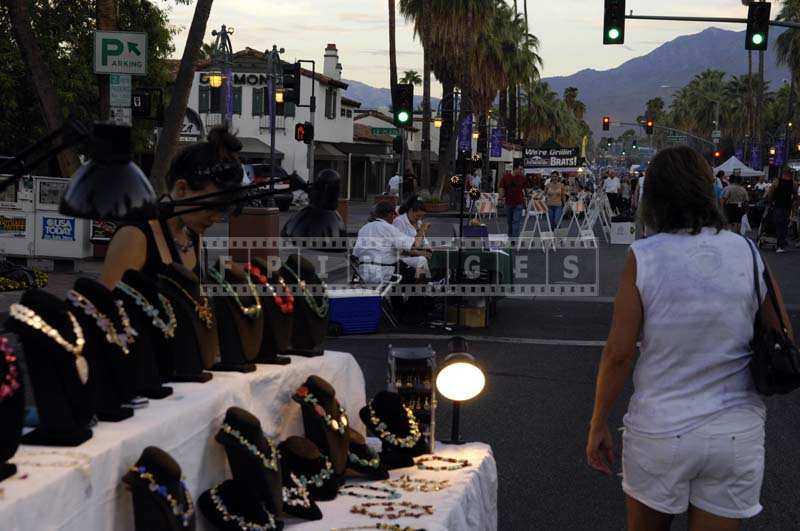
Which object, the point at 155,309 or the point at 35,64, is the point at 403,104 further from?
the point at 155,309

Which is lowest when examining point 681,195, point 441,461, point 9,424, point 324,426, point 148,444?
point 441,461

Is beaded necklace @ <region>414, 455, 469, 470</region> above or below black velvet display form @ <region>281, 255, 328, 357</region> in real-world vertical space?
below

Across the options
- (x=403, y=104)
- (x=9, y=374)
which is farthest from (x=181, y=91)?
(x=9, y=374)

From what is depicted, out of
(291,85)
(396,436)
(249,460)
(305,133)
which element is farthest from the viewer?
(305,133)

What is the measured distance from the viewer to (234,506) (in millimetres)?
3641

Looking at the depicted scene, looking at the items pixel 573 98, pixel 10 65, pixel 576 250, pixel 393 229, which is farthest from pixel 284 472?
pixel 573 98

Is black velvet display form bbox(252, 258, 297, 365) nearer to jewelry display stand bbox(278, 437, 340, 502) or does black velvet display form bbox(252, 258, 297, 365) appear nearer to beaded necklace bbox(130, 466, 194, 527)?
jewelry display stand bbox(278, 437, 340, 502)

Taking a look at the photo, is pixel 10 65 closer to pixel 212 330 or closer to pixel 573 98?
pixel 212 330

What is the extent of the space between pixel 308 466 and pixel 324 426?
0.24 m

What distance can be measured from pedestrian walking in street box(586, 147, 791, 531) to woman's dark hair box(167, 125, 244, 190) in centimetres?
148

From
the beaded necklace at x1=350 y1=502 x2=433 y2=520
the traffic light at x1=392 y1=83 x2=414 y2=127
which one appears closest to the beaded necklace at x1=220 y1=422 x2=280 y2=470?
the beaded necklace at x1=350 y1=502 x2=433 y2=520

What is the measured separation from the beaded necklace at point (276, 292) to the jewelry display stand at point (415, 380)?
79 centimetres

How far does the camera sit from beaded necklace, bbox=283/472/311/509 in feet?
13.2

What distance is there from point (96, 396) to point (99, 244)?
61.3 feet
